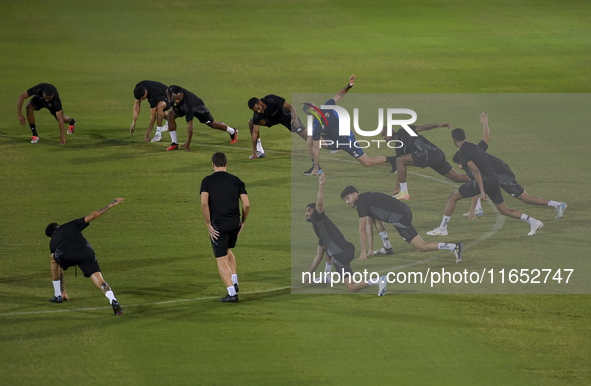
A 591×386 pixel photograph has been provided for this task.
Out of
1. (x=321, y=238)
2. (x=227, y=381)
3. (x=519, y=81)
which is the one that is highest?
(x=519, y=81)

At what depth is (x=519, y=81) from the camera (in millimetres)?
33188

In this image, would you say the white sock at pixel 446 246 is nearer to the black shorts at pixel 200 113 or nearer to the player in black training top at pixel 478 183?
the player in black training top at pixel 478 183

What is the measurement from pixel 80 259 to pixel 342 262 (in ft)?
13.7

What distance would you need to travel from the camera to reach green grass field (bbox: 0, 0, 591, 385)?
39.8 feet

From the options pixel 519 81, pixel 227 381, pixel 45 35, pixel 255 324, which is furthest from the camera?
pixel 45 35

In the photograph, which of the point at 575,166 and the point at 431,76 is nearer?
the point at 575,166

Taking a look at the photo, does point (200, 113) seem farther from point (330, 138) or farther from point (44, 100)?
Result: point (44, 100)

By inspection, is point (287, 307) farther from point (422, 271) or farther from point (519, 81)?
point (519, 81)

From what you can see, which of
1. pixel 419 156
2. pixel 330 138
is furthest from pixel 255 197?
pixel 419 156

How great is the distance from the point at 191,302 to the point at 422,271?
4.11 meters

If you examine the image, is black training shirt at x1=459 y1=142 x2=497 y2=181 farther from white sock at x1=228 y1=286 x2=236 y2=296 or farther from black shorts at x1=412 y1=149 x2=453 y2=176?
white sock at x1=228 y1=286 x2=236 y2=296

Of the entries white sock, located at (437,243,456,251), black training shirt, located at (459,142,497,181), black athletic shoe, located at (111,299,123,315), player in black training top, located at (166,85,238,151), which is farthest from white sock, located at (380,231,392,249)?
player in black training top, located at (166,85,238,151)

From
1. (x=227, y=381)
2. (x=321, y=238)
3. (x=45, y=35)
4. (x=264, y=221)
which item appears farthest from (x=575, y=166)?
(x=45, y=35)

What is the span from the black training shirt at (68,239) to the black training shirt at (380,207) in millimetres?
4758
